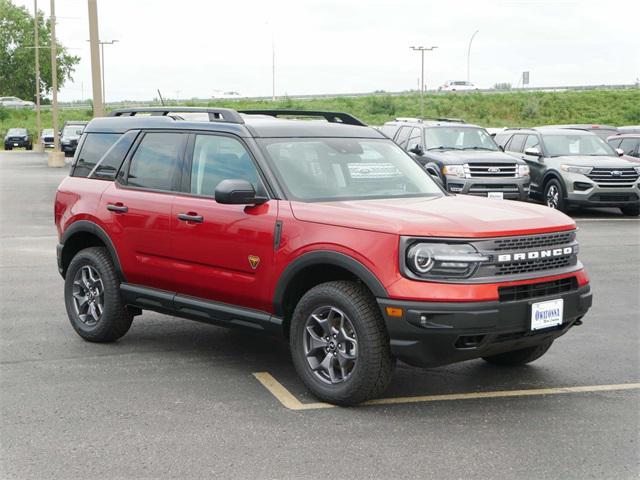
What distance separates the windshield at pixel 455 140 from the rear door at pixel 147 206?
12.5m

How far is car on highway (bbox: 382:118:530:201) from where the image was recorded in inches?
714

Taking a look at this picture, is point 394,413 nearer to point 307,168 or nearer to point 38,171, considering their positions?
point 307,168

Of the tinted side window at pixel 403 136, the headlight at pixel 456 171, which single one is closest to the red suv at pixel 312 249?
the headlight at pixel 456 171

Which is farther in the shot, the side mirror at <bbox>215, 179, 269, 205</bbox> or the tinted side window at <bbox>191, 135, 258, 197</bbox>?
the tinted side window at <bbox>191, 135, 258, 197</bbox>

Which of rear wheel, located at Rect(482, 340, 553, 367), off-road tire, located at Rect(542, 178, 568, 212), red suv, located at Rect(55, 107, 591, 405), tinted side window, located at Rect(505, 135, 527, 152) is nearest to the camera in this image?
red suv, located at Rect(55, 107, 591, 405)

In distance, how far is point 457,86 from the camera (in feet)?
308

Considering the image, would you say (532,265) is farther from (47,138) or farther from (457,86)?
(457,86)

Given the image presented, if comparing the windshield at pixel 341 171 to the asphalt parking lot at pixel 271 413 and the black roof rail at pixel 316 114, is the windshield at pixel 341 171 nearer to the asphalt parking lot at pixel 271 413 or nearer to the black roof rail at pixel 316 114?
the black roof rail at pixel 316 114

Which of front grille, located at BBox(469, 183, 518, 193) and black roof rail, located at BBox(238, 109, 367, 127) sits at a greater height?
black roof rail, located at BBox(238, 109, 367, 127)

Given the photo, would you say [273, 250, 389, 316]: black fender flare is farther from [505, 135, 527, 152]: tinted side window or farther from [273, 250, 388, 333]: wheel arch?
[505, 135, 527, 152]: tinted side window

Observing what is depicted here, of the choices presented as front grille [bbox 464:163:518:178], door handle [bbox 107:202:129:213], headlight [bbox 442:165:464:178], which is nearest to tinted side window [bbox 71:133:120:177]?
door handle [bbox 107:202:129:213]

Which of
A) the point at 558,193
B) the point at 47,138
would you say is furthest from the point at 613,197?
the point at 47,138

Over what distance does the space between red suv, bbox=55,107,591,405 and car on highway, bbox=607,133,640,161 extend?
1558cm

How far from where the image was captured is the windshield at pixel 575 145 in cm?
2005
